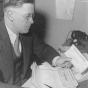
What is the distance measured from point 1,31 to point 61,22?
1063mm

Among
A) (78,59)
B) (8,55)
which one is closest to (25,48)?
(8,55)

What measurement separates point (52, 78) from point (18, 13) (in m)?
0.49

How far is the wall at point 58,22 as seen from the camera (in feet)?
6.02

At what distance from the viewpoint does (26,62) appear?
50.2 inches

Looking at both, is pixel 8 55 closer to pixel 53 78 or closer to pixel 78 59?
pixel 53 78

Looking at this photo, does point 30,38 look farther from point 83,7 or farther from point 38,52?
point 83,7

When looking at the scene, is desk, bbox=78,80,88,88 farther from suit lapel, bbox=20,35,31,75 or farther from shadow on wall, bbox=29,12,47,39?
shadow on wall, bbox=29,12,47,39

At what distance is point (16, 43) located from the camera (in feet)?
3.87

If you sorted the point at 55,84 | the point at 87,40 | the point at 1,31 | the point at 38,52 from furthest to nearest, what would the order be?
the point at 87,40, the point at 38,52, the point at 1,31, the point at 55,84

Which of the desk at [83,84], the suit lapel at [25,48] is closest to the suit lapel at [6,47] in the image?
the suit lapel at [25,48]

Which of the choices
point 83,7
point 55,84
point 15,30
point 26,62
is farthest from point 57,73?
point 83,7

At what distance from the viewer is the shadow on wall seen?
1.99 meters

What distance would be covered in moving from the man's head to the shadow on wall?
0.86 m

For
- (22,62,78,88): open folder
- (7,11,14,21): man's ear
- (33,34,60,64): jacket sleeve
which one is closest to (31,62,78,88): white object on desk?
(22,62,78,88): open folder
